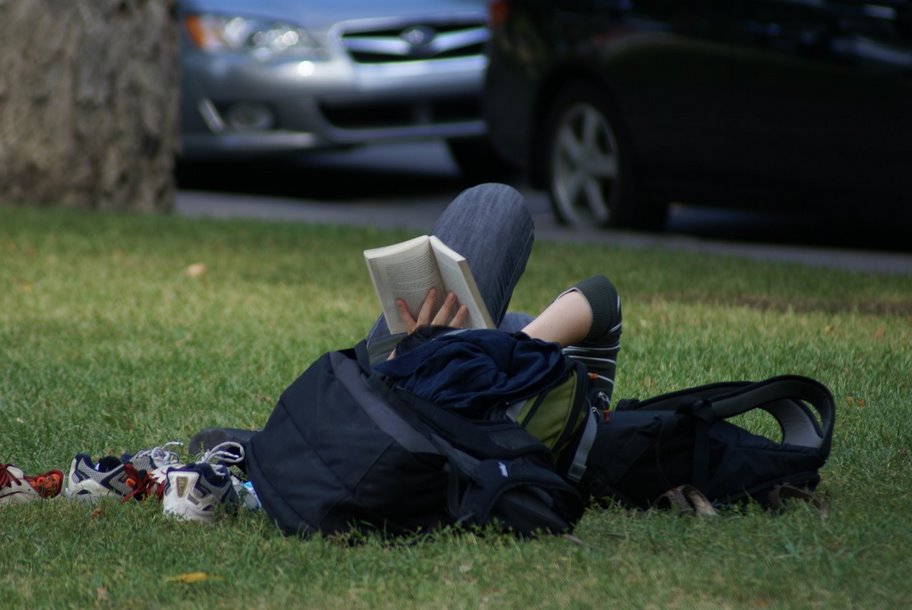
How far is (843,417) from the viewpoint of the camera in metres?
4.45

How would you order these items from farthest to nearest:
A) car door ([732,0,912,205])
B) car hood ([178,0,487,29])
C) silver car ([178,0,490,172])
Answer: car hood ([178,0,487,29]) < silver car ([178,0,490,172]) < car door ([732,0,912,205])

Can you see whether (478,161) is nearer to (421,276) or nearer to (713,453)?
(421,276)

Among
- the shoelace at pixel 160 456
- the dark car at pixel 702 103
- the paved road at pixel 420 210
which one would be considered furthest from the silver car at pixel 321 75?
the shoelace at pixel 160 456

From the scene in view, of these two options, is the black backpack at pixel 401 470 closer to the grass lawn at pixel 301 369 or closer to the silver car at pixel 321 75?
the grass lawn at pixel 301 369

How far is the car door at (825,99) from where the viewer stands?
7.27 metres

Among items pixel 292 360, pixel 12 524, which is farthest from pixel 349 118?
pixel 12 524

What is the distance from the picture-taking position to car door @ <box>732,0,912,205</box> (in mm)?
7266

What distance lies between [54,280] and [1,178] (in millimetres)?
2503

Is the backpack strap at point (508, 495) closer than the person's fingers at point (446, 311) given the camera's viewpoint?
Yes

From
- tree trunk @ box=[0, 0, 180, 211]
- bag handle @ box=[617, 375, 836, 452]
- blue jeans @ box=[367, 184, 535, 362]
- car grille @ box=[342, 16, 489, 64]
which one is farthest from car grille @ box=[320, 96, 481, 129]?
bag handle @ box=[617, 375, 836, 452]

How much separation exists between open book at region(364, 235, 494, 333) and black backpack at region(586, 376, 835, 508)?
0.40 m

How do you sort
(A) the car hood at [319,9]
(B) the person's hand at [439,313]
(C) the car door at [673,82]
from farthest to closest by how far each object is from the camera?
(A) the car hood at [319,9]
(C) the car door at [673,82]
(B) the person's hand at [439,313]

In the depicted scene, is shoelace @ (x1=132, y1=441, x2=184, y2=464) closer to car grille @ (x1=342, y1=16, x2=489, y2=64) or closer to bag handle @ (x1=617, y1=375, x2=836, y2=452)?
bag handle @ (x1=617, y1=375, x2=836, y2=452)

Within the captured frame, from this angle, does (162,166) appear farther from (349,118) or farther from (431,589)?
(431,589)
